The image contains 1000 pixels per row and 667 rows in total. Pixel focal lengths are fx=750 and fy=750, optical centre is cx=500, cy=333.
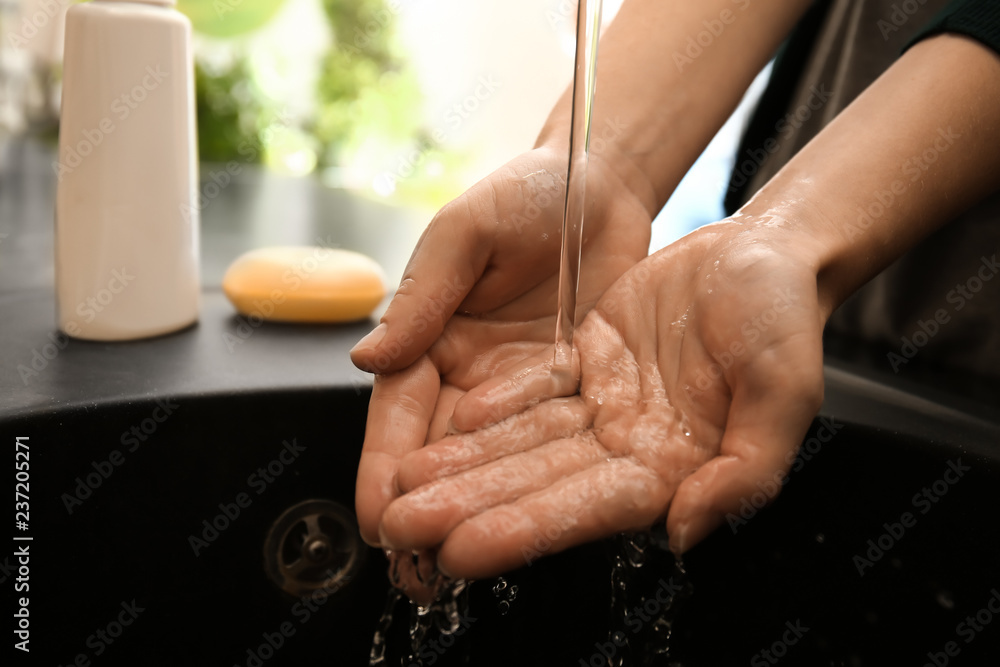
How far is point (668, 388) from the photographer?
0.53 m

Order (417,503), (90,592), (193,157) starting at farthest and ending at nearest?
(193,157) < (90,592) < (417,503)

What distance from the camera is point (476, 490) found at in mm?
434

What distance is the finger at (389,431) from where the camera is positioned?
446mm

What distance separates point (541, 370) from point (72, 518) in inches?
13.3

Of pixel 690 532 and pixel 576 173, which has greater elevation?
pixel 576 173

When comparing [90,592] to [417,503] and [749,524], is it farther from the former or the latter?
[749,524]

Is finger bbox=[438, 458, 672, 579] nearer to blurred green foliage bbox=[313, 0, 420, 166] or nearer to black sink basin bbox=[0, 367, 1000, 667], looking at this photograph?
black sink basin bbox=[0, 367, 1000, 667]

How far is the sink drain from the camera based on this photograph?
0.59 metres

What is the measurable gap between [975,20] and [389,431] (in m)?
0.53

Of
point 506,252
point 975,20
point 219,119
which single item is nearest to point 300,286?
point 506,252

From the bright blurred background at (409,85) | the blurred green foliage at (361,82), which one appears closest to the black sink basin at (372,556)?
the bright blurred background at (409,85)

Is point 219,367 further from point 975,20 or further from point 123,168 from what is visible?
point 975,20

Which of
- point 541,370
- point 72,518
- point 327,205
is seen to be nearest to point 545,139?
point 541,370

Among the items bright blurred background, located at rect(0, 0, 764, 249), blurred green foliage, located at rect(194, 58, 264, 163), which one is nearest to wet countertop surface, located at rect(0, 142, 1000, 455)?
blurred green foliage, located at rect(194, 58, 264, 163)
